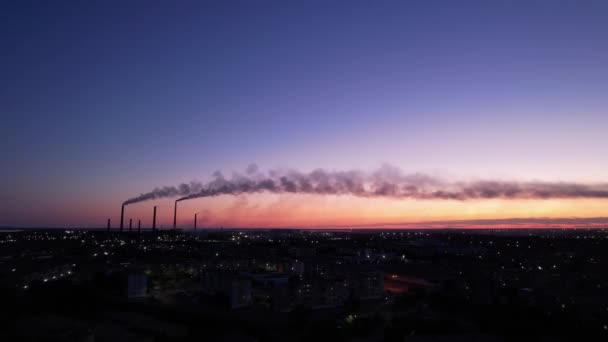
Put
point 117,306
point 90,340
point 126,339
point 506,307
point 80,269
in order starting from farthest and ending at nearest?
Result: point 80,269 → point 117,306 → point 506,307 → point 126,339 → point 90,340

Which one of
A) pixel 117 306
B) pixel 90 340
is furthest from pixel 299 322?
pixel 117 306

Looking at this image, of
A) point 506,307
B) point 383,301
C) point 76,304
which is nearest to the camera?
point 506,307

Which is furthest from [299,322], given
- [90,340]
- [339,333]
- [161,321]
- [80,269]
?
[80,269]

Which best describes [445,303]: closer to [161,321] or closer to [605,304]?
[605,304]

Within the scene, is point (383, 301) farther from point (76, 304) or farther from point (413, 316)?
point (76, 304)

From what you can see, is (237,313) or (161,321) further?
(237,313)

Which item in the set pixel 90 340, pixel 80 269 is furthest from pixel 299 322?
pixel 80 269

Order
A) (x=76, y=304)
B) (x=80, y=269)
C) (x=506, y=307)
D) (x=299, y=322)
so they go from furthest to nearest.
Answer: (x=80, y=269) < (x=76, y=304) < (x=506, y=307) < (x=299, y=322)

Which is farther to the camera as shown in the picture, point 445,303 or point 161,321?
point 445,303

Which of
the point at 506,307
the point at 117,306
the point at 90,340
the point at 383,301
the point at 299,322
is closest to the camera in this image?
the point at 90,340
